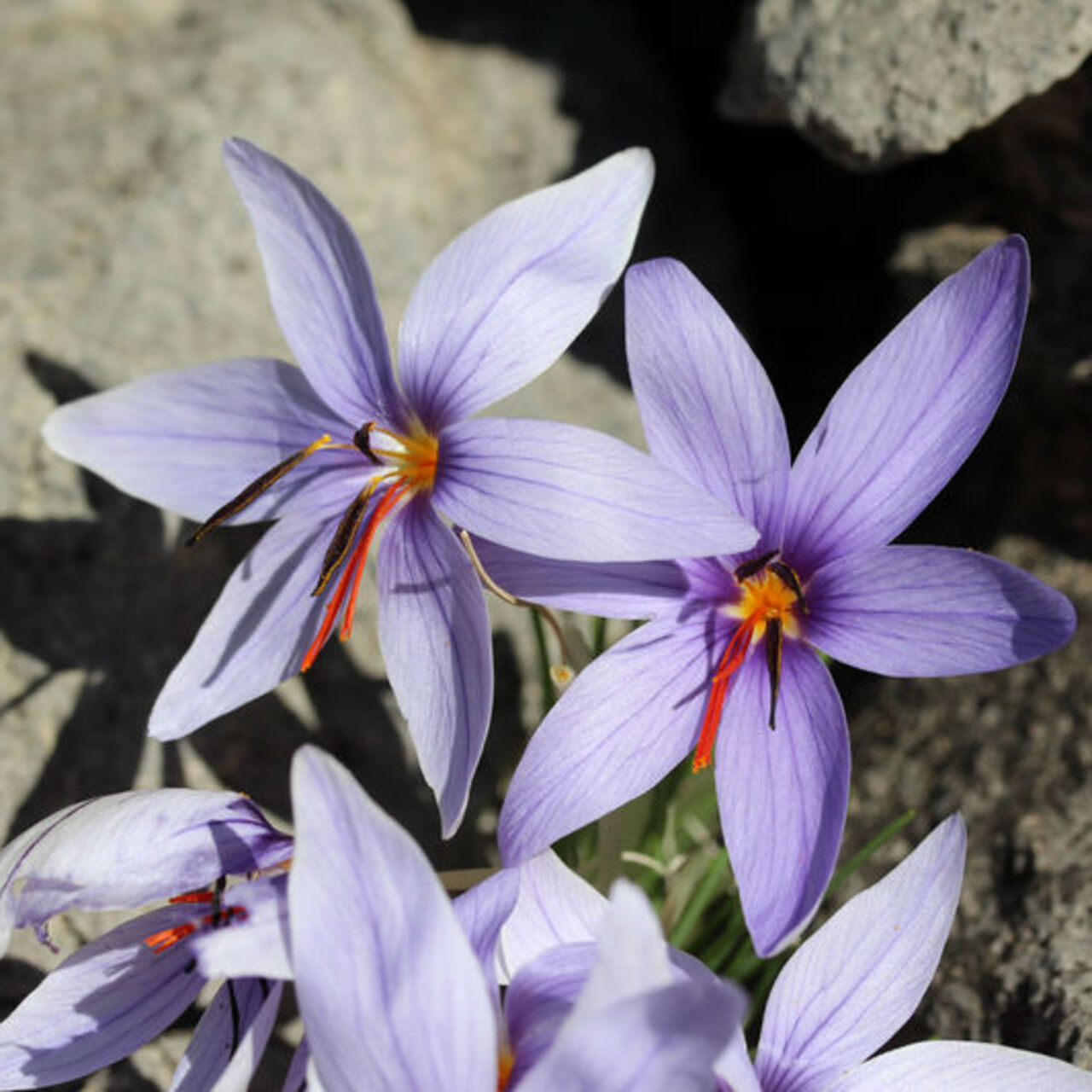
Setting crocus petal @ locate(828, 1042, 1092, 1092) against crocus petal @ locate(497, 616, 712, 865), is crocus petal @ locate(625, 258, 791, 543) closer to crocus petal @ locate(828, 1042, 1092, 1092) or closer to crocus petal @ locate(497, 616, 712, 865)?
crocus petal @ locate(497, 616, 712, 865)

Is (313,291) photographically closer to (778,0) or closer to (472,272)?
(472,272)

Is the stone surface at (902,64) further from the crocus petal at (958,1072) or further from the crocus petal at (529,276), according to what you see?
the crocus petal at (958,1072)

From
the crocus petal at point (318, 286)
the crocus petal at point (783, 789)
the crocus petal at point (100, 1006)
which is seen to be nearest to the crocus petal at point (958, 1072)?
the crocus petal at point (783, 789)

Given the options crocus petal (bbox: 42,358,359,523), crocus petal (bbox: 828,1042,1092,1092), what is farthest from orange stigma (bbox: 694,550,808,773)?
crocus petal (bbox: 42,358,359,523)

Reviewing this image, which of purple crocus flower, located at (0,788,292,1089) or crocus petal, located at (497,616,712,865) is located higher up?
crocus petal, located at (497,616,712,865)

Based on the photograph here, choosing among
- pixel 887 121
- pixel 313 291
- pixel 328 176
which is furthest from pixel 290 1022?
pixel 887 121

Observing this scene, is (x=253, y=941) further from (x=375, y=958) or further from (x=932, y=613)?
(x=932, y=613)
